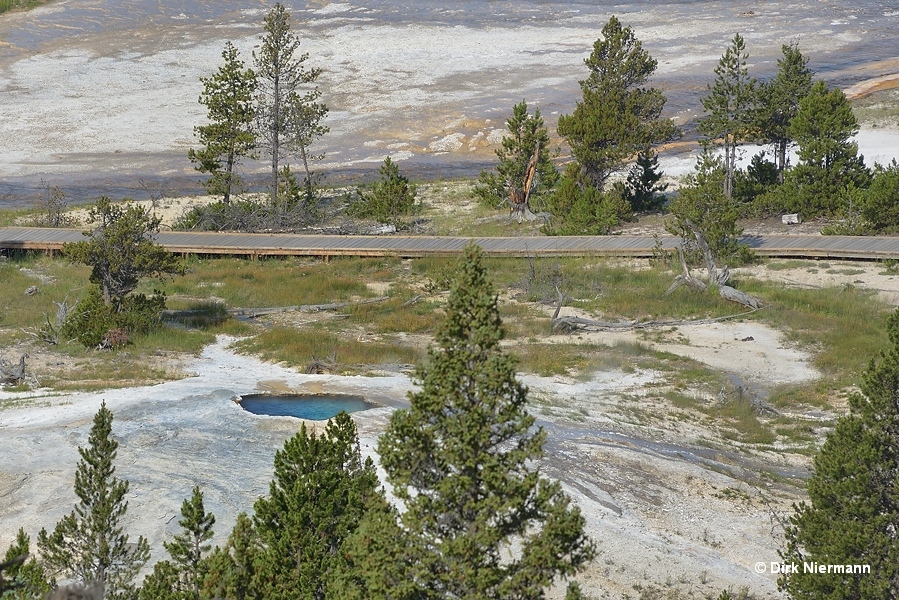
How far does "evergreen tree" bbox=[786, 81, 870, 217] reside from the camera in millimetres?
39938

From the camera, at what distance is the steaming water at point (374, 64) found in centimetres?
6266

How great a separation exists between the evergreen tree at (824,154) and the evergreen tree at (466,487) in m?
31.5

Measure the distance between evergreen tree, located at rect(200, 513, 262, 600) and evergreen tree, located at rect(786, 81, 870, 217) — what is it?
1206 inches

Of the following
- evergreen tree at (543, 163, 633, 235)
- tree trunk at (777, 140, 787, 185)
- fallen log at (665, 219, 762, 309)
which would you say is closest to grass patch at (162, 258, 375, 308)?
evergreen tree at (543, 163, 633, 235)

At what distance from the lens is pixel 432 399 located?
36.3 ft

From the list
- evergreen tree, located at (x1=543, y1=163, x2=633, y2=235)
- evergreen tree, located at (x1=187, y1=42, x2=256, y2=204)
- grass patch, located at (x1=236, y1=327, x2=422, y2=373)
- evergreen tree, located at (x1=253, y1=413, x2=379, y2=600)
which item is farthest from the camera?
evergreen tree, located at (x1=187, y1=42, x2=256, y2=204)

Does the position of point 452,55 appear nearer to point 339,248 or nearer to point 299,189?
point 299,189

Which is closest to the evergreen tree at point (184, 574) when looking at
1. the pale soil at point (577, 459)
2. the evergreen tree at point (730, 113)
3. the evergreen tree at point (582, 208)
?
the pale soil at point (577, 459)

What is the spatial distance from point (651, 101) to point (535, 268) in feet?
35.3

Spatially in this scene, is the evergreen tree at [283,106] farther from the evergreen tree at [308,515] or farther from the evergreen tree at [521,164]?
the evergreen tree at [308,515]

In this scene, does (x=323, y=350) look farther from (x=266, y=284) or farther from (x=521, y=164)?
(x=521, y=164)

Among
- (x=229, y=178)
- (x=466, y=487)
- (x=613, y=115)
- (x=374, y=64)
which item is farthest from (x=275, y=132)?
(x=466, y=487)

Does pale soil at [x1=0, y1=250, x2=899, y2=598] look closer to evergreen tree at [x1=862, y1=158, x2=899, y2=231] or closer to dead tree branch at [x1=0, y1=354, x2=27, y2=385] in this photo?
dead tree branch at [x1=0, y1=354, x2=27, y2=385]

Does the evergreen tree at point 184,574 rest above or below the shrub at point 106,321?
below
